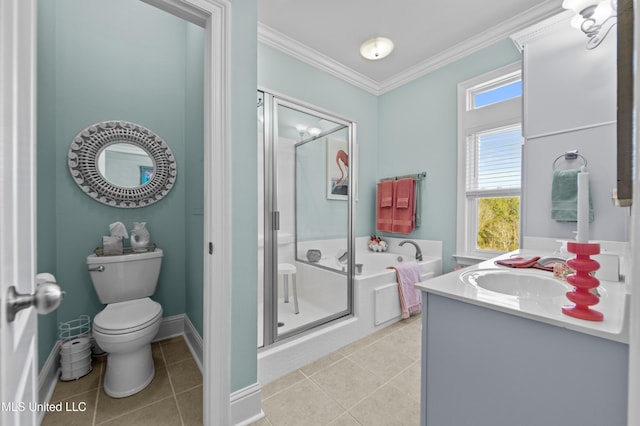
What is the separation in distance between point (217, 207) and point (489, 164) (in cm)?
271

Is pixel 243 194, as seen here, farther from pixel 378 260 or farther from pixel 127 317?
pixel 378 260

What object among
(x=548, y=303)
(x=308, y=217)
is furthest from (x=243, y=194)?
(x=548, y=303)

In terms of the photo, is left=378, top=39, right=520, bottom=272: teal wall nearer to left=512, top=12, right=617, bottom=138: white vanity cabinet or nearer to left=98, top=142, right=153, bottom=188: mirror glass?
left=512, top=12, right=617, bottom=138: white vanity cabinet

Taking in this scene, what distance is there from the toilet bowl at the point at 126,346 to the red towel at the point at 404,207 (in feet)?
8.68

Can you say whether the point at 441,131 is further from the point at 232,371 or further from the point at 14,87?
the point at 14,87

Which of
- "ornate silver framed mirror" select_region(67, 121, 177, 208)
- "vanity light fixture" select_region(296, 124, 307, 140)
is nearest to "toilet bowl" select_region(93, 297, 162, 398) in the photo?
"ornate silver framed mirror" select_region(67, 121, 177, 208)

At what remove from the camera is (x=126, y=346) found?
1.45 m

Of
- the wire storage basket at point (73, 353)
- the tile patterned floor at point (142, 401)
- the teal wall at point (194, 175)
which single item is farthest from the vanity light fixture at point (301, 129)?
the wire storage basket at point (73, 353)

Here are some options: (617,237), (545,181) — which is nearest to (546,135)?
(545,181)

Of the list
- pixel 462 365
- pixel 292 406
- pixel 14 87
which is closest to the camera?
pixel 14 87

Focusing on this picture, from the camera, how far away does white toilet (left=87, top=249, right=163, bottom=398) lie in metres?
1.45

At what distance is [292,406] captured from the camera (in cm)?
143

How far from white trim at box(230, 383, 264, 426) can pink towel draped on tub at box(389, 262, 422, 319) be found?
1604 mm

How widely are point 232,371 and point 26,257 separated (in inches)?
40.7
